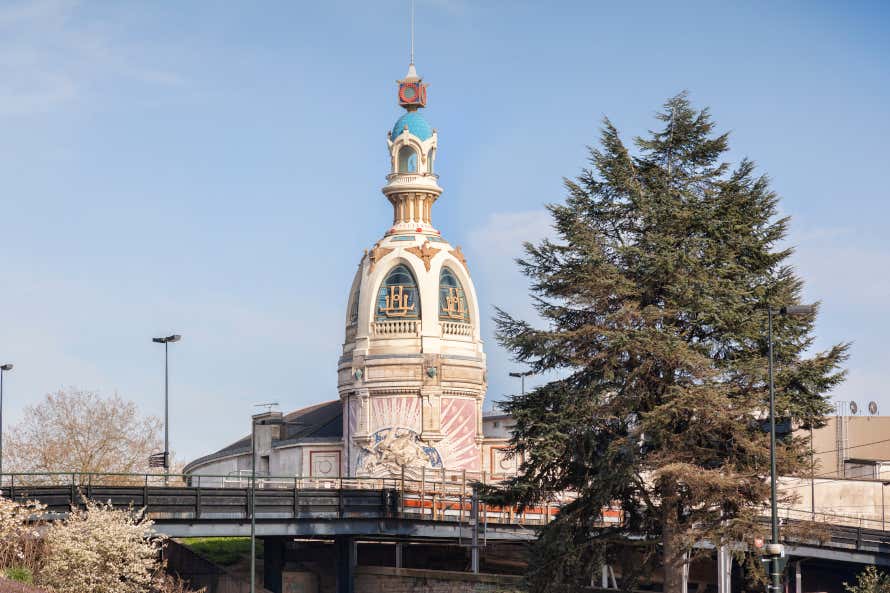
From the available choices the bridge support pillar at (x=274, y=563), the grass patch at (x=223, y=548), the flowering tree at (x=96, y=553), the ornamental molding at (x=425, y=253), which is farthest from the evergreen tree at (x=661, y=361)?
the ornamental molding at (x=425, y=253)

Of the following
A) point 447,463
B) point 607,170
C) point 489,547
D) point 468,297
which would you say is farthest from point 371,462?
point 607,170

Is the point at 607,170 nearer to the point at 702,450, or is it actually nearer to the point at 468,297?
the point at 702,450

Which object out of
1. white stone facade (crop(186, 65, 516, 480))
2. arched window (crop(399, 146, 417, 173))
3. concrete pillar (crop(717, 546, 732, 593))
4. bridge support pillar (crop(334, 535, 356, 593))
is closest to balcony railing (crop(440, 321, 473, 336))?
white stone facade (crop(186, 65, 516, 480))

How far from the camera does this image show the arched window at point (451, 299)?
8600 cm

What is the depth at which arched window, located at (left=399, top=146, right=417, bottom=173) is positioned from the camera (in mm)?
89438

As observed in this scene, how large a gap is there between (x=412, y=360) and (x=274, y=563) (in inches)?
742

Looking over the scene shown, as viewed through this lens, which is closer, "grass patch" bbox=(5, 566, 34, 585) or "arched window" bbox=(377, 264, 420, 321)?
"grass patch" bbox=(5, 566, 34, 585)

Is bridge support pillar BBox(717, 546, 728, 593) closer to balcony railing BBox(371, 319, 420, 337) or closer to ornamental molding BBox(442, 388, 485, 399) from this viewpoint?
ornamental molding BBox(442, 388, 485, 399)

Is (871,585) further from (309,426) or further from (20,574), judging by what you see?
(309,426)

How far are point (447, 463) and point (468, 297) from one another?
943cm

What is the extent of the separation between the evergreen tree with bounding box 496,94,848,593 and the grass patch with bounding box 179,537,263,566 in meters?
26.6

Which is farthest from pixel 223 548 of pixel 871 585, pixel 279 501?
pixel 871 585

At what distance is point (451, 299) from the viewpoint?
283ft

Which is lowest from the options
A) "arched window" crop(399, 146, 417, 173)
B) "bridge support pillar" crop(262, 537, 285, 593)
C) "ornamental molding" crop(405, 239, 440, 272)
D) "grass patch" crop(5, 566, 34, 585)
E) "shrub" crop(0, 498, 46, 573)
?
"bridge support pillar" crop(262, 537, 285, 593)
